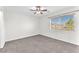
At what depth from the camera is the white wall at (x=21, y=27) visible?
1.18m

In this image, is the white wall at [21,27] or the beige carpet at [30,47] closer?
the white wall at [21,27]

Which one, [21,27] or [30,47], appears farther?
[30,47]

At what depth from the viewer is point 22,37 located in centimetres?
134

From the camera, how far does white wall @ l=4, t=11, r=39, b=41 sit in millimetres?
1176

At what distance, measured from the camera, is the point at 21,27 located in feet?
4.21

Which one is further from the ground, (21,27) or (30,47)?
(21,27)

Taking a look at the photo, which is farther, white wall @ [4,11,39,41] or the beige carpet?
the beige carpet

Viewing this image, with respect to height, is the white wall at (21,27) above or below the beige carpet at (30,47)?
above

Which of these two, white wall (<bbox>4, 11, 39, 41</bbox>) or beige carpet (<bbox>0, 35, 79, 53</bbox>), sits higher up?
white wall (<bbox>4, 11, 39, 41</bbox>)
